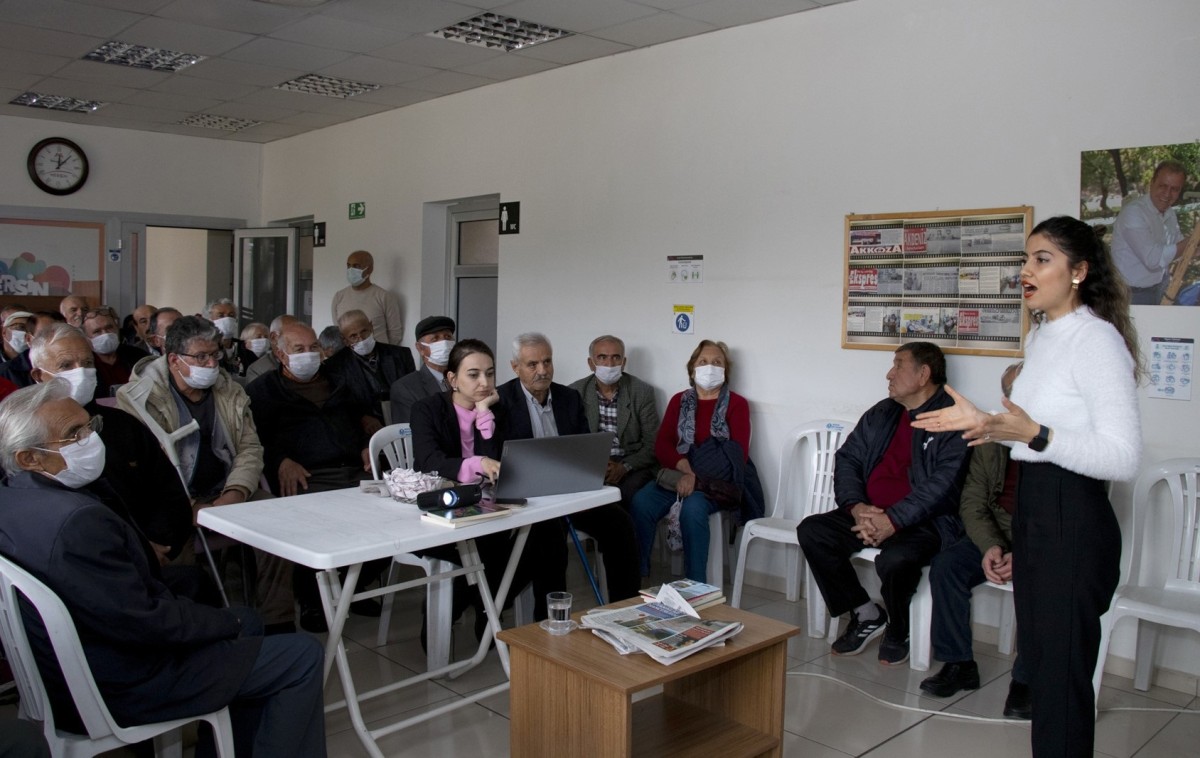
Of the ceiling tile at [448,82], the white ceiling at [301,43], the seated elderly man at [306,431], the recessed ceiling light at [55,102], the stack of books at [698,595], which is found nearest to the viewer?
the stack of books at [698,595]

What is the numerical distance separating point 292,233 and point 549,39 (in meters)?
4.23

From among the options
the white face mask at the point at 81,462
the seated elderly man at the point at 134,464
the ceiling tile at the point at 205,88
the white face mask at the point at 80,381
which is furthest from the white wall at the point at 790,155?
the white face mask at the point at 81,462

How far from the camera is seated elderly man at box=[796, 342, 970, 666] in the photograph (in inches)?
149

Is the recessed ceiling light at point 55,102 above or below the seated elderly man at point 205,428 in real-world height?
above

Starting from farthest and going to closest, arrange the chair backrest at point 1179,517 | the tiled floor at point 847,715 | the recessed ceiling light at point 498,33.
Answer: the recessed ceiling light at point 498,33 → the chair backrest at point 1179,517 → the tiled floor at point 847,715

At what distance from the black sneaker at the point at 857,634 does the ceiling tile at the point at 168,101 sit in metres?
6.09

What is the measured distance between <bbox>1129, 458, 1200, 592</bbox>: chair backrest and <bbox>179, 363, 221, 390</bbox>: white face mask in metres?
3.56

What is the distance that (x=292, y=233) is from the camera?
28.6 feet

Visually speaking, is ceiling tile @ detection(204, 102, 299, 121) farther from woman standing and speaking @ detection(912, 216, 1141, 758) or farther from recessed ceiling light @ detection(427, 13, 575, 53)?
woman standing and speaking @ detection(912, 216, 1141, 758)

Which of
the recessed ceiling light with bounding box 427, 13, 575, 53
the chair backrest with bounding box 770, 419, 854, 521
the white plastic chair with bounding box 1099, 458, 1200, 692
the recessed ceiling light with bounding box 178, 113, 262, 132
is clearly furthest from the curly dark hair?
the recessed ceiling light with bounding box 178, 113, 262, 132

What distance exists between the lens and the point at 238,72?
252 inches

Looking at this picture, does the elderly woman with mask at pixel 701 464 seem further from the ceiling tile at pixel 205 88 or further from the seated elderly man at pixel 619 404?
the ceiling tile at pixel 205 88

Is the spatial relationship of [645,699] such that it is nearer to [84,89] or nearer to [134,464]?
[134,464]

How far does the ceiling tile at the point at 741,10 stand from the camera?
4.53 metres
